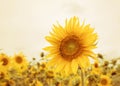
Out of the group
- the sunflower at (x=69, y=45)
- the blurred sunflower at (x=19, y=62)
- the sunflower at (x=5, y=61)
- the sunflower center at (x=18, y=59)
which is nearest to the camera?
the sunflower at (x=69, y=45)

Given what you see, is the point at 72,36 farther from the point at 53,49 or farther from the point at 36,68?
the point at 36,68

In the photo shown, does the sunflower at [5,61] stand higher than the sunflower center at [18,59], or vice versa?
the sunflower center at [18,59]

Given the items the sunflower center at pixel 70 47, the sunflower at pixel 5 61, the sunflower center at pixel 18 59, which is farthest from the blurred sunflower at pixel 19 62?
the sunflower center at pixel 70 47

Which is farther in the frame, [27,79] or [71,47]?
[27,79]

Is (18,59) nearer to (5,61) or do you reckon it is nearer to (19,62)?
(19,62)

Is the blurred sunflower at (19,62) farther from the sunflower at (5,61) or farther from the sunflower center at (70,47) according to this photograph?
the sunflower center at (70,47)

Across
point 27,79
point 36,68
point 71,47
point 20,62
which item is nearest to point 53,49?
point 71,47

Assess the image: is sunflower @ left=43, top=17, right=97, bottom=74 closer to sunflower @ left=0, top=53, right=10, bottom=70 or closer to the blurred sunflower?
sunflower @ left=0, top=53, right=10, bottom=70

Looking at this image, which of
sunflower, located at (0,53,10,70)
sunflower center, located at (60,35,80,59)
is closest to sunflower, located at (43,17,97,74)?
sunflower center, located at (60,35,80,59)
